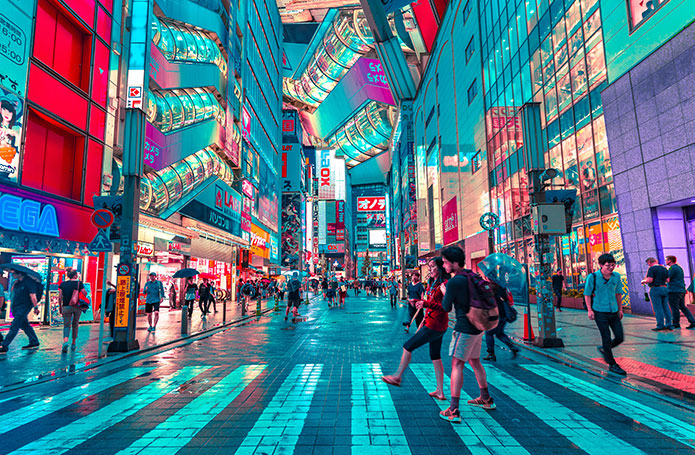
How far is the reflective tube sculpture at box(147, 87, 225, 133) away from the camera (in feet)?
69.1

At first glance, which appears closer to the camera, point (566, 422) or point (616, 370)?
point (566, 422)

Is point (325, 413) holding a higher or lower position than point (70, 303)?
lower

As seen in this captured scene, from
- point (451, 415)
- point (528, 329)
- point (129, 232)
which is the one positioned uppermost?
point (129, 232)

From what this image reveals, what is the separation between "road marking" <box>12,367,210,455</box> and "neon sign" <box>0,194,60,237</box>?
9.04 metres

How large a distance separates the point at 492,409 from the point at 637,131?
14.1m

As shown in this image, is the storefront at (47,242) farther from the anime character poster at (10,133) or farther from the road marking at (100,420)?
the road marking at (100,420)

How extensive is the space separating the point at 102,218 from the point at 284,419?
23.6 feet

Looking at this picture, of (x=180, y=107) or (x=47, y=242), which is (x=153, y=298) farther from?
(x=180, y=107)

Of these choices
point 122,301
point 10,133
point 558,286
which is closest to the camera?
point 122,301

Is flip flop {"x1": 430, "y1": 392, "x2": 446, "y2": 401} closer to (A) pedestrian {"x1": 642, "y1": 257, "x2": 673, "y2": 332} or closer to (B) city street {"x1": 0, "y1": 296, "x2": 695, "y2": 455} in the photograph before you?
(B) city street {"x1": 0, "y1": 296, "x2": 695, "y2": 455}

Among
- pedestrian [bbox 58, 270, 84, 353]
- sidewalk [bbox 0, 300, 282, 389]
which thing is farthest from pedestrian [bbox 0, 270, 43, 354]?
pedestrian [bbox 58, 270, 84, 353]

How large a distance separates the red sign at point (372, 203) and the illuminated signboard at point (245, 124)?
139702 millimetres

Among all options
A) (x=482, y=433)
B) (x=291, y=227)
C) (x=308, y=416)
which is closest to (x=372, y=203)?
(x=291, y=227)

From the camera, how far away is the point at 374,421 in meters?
4.47
